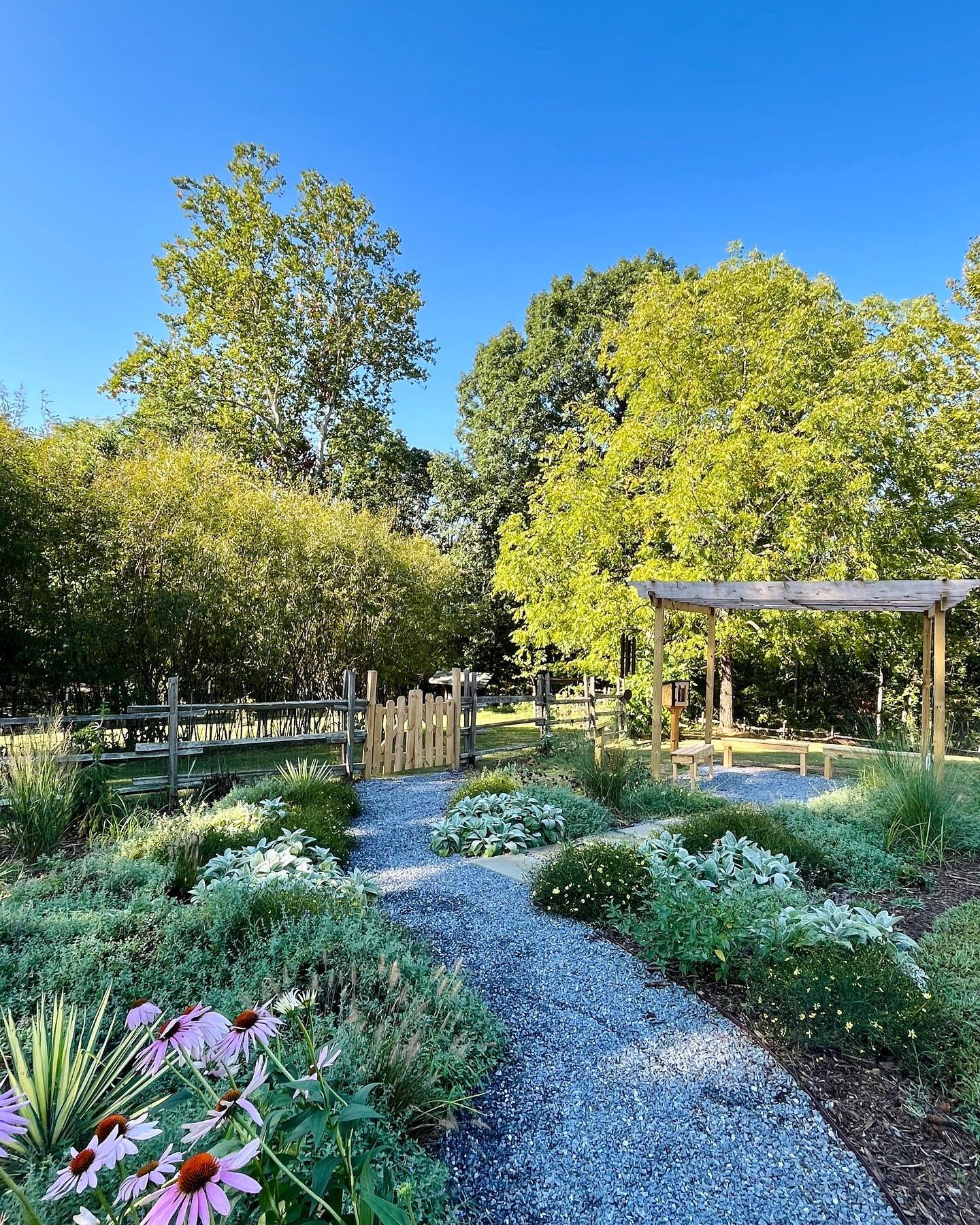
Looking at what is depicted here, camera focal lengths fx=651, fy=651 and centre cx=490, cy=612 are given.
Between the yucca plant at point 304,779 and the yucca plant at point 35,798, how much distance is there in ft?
5.25

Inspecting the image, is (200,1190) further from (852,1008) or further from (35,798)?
(35,798)

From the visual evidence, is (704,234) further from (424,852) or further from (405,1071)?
(405,1071)

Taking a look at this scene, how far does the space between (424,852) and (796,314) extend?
9.06 meters

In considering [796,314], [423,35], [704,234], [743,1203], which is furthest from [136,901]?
[704,234]

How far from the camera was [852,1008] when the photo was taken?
250cm

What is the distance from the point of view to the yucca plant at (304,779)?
5.54 m

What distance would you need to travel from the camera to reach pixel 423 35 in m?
7.98

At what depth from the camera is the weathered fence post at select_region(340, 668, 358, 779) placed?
23.5 feet

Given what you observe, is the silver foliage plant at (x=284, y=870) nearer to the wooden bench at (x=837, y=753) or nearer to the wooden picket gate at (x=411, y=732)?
the wooden picket gate at (x=411, y=732)

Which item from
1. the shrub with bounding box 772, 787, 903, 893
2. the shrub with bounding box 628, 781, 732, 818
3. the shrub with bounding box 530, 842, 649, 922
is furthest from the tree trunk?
the shrub with bounding box 530, 842, 649, 922

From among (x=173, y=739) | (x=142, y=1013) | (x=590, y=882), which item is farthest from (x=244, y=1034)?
(x=173, y=739)

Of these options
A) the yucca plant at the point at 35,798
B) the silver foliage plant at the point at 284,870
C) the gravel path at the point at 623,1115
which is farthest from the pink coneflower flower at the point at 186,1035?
the yucca plant at the point at 35,798

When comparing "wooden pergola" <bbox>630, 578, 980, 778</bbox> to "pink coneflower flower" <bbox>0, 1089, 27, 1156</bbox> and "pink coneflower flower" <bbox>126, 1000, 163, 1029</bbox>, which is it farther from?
"pink coneflower flower" <bbox>0, 1089, 27, 1156</bbox>

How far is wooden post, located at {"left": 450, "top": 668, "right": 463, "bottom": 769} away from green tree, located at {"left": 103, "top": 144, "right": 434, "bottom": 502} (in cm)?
962
